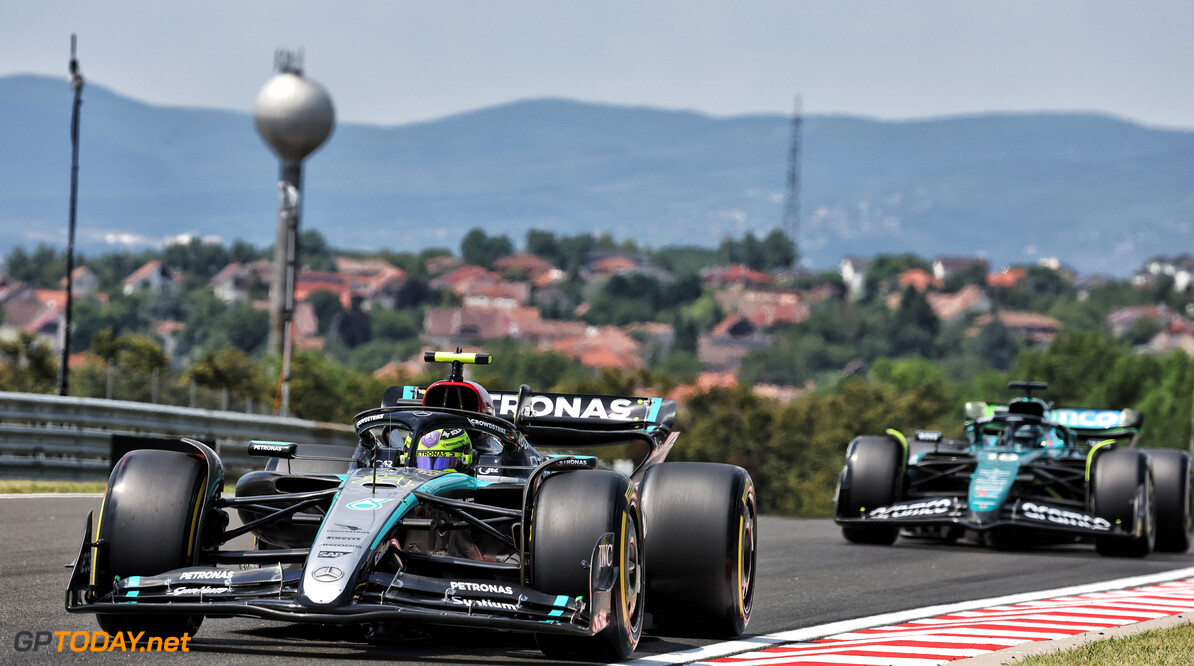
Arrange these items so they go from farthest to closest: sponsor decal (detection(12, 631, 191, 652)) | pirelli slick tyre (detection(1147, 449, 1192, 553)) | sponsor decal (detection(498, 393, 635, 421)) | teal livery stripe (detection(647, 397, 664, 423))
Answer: pirelli slick tyre (detection(1147, 449, 1192, 553)) < sponsor decal (detection(498, 393, 635, 421)) < teal livery stripe (detection(647, 397, 664, 423)) < sponsor decal (detection(12, 631, 191, 652))

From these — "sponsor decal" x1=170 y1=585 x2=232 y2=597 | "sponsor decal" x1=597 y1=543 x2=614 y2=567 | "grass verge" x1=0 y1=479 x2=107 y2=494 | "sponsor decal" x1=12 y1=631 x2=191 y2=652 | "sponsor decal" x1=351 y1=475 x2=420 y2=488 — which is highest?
"sponsor decal" x1=351 y1=475 x2=420 y2=488

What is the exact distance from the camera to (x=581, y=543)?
309 inches

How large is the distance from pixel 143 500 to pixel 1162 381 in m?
117

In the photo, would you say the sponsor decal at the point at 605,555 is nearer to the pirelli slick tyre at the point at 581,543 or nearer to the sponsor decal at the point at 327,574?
the pirelli slick tyre at the point at 581,543

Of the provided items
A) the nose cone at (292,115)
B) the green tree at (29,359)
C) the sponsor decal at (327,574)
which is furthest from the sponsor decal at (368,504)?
the nose cone at (292,115)

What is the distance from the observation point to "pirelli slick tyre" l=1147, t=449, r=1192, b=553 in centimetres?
1817

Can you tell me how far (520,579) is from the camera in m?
7.93

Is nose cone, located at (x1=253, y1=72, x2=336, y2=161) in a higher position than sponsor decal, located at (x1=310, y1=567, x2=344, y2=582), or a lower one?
higher

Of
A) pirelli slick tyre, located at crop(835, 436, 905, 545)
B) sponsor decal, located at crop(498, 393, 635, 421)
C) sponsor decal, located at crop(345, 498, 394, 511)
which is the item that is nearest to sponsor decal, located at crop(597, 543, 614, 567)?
sponsor decal, located at crop(345, 498, 394, 511)

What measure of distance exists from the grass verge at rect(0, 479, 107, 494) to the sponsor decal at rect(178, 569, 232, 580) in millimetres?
11146

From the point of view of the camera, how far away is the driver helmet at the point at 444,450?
9164mm

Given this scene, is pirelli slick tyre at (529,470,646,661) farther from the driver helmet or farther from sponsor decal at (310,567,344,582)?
the driver helmet

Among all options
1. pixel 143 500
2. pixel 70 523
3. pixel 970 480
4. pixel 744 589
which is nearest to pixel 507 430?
pixel 744 589

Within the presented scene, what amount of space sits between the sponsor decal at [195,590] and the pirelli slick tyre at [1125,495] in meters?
11.9
